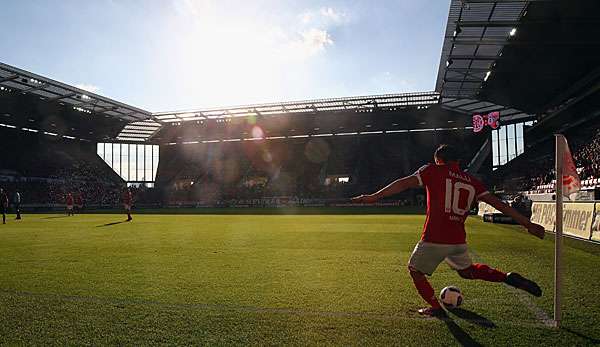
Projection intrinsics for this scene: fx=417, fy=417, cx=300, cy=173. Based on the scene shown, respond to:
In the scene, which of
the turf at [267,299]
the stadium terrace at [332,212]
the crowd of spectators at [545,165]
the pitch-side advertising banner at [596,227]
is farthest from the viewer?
the crowd of spectators at [545,165]

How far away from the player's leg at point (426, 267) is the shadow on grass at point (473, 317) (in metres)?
0.21

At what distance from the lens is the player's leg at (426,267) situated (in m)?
4.98

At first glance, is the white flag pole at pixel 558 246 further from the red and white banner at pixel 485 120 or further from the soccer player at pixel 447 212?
the red and white banner at pixel 485 120

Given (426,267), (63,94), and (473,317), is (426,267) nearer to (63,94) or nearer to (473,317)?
(473,317)

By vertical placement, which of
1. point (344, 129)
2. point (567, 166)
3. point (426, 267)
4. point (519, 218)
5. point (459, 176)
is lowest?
point (426, 267)

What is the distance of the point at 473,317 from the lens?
504 cm

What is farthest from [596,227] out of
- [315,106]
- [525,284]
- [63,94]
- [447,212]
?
[63,94]

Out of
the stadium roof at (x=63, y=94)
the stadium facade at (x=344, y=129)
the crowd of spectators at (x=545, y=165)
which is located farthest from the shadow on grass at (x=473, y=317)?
the stadium roof at (x=63, y=94)

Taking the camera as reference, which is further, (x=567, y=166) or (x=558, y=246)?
(x=567, y=166)

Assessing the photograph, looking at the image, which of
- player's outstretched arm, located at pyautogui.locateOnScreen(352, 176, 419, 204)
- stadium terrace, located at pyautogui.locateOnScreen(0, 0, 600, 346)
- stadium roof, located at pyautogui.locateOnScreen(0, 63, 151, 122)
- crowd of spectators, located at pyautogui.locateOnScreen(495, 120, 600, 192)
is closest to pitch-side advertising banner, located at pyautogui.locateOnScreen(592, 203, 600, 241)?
stadium terrace, located at pyautogui.locateOnScreen(0, 0, 600, 346)

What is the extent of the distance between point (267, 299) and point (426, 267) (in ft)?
7.45

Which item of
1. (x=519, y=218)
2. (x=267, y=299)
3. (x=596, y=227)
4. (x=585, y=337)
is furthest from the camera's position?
(x=596, y=227)

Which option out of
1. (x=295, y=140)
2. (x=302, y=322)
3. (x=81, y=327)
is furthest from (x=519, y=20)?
(x=295, y=140)

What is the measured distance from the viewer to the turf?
4379 mm
